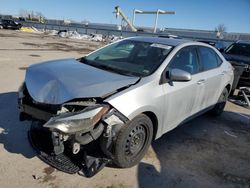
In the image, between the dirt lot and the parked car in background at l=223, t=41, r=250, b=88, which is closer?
the dirt lot

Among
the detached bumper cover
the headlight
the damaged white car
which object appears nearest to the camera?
the headlight

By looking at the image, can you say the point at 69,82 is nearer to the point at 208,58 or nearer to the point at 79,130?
the point at 79,130

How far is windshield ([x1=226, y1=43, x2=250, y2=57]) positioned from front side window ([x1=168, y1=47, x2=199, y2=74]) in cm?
512

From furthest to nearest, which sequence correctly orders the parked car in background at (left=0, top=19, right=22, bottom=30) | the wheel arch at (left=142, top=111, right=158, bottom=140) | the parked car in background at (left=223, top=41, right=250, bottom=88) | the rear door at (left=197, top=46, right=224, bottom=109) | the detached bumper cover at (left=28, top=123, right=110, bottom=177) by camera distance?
the parked car in background at (left=0, top=19, right=22, bottom=30), the parked car in background at (left=223, top=41, right=250, bottom=88), the rear door at (left=197, top=46, right=224, bottom=109), the wheel arch at (left=142, top=111, right=158, bottom=140), the detached bumper cover at (left=28, top=123, right=110, bottom=177)

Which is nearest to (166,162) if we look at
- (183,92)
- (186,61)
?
(183,92)

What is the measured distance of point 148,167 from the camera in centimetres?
321

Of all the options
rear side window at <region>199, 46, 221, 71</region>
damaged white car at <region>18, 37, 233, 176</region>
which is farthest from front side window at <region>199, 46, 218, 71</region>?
damaged white car at <region>18, 37, 233, 176</region>

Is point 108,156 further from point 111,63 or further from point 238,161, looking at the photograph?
point 238,161

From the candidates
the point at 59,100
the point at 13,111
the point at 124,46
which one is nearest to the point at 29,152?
the point at 59,100

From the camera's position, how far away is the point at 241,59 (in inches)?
301

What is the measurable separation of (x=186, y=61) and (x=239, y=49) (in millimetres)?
5806

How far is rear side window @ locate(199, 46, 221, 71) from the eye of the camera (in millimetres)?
4352

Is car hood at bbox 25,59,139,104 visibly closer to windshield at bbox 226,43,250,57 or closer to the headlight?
the headlight

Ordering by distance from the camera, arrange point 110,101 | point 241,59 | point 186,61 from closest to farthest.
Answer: point 110,101 → point 186,61 → point 241,59
